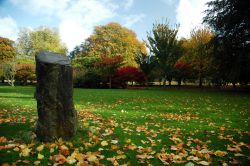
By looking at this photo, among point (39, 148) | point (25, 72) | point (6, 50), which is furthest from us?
point (6, 50)

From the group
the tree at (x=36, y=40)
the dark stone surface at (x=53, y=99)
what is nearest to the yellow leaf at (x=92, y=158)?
the dark stone surface at (x=53, y=99)

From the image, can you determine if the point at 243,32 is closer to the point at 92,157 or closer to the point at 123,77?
the point at 123,77

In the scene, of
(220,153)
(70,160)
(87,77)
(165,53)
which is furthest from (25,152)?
(87,77)

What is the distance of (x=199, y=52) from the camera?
3709 cm

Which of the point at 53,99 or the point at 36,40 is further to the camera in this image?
the point at 36,40

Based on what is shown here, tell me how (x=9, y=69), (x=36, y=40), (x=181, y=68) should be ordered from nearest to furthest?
(x=181, y=68)
(x=9, y=69)
(x=36, y=40)

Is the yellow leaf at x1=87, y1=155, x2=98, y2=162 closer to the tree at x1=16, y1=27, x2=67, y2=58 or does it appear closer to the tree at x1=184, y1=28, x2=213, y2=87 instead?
the tree at x1=184, y1=28, x2=213, y2=87

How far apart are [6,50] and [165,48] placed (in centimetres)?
3723

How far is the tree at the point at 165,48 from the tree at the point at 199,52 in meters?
2.99

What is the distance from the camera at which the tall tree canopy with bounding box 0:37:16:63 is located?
188 ft

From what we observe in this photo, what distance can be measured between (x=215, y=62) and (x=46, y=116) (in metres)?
24.9

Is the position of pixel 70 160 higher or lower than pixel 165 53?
lower

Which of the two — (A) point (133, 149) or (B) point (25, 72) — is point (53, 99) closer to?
(A) point (133, 149)

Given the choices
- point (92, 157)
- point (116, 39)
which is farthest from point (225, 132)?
point (116, 39)
